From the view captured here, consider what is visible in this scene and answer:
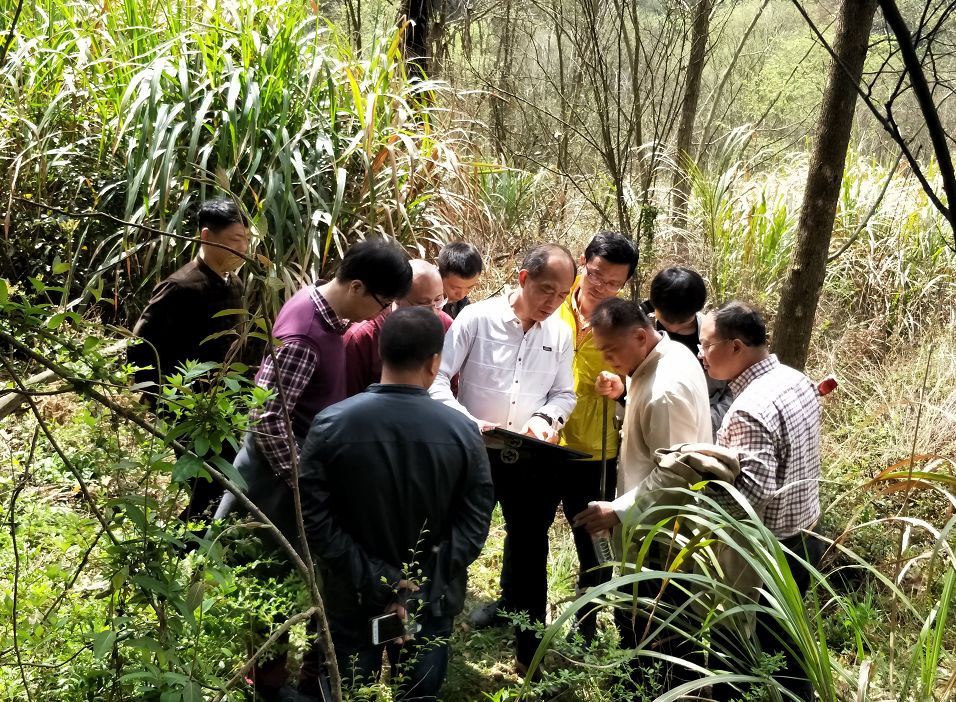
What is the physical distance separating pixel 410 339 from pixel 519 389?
43.0 inches

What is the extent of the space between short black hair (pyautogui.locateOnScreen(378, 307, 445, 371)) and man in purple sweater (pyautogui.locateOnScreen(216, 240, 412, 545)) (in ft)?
0.88

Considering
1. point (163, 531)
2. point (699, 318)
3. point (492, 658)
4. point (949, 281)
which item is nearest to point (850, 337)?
point (949, 281)

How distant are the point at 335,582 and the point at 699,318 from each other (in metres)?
2.07

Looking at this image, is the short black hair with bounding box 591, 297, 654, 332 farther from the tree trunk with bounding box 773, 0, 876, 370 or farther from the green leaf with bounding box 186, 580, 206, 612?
the green leaf with bounding box 186, 580, 206, 612

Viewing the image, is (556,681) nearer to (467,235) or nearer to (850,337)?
(467,235)

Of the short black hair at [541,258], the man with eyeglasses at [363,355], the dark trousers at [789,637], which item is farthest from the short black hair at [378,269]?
the dark trousers at [789,637]

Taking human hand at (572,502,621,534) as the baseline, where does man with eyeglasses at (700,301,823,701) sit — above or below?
above

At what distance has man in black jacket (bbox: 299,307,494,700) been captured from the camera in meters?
2.47

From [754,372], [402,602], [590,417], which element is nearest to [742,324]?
[754,372]

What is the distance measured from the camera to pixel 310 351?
2801 mm

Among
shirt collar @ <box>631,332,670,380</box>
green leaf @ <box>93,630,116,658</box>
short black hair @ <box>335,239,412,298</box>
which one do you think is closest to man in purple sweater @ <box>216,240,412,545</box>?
→ short black hair @ <box>335,239,412,298</box>

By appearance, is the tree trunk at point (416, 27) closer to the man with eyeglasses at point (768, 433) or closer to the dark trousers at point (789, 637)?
the man with eyeglasses at point (768, 433)

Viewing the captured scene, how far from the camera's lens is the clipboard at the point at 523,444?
125 inches

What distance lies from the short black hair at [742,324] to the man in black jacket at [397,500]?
93cm
